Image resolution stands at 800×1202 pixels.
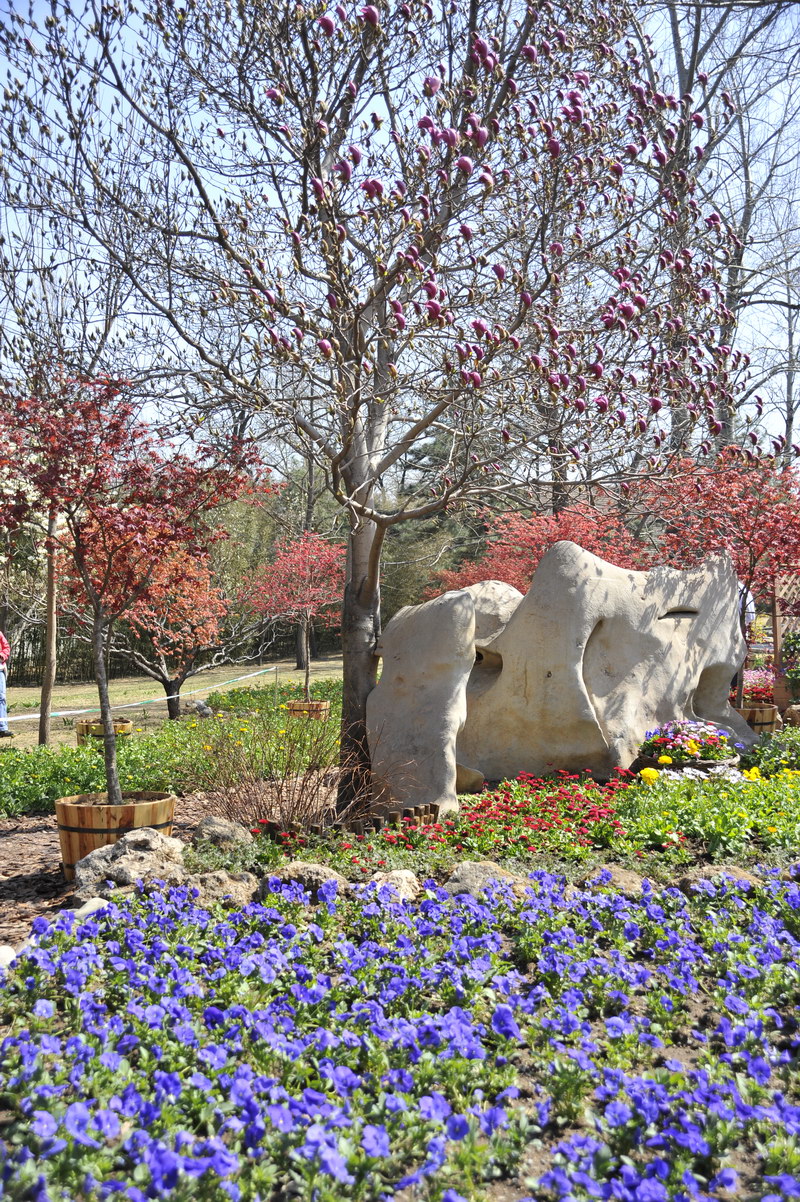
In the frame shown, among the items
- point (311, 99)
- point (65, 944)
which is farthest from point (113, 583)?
point (311, 99)

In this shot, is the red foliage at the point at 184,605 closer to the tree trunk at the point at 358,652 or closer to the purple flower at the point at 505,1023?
the tree trunk at the point at 358,652

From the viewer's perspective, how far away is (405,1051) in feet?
8.34

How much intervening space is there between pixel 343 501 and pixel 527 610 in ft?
9.64

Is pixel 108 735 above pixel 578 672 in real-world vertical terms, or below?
below

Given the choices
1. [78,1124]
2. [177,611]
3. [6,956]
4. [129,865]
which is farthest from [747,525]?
[78,1124]

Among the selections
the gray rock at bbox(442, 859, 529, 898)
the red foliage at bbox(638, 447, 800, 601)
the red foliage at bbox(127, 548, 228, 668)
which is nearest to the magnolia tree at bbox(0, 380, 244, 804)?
the gray rock at bbox(442, 859, 529, 898)

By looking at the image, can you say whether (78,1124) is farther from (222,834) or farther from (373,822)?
(373,822)

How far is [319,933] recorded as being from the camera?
10.4 ft

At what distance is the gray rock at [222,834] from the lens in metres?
4.74

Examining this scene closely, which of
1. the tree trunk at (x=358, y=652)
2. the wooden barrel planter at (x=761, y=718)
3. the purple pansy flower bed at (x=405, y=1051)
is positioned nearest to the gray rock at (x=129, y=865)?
the purple pansy flower bed at (x=405, y=1051)

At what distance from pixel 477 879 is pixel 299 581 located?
1116 centimetres

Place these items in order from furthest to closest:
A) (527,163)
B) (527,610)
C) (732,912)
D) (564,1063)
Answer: (527,610) → (527,163) → (732,912) → (564,1063)

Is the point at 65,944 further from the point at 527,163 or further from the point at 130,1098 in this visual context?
the point at 527,163

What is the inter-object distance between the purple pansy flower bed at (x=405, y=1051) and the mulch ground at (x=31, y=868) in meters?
1.09
